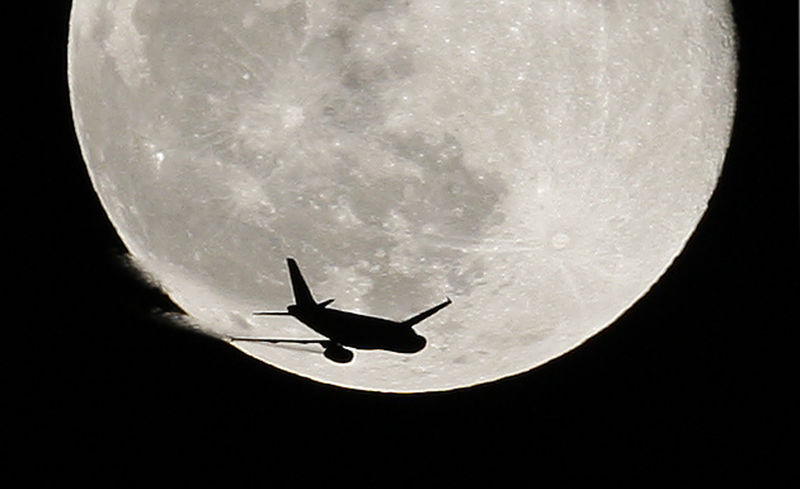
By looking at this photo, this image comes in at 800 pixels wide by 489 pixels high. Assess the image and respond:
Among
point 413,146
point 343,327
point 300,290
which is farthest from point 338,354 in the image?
point 413,146

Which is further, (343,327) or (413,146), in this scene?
(343,327)

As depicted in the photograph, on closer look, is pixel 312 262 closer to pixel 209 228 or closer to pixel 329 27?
pixel 209 228

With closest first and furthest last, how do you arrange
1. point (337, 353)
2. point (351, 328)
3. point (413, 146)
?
point (413, 146) → point (351, 328) → point (337, 353)

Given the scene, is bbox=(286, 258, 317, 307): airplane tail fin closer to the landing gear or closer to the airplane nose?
the landing gear

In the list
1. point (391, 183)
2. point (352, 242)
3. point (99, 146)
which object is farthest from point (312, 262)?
point (99, 146)

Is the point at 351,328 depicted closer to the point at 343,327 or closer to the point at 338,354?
the point at 343,327

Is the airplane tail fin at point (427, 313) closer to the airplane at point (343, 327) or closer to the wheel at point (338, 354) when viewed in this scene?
the airplane at point (343, 327)

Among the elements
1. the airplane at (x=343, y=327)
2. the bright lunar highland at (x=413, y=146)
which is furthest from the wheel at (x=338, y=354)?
the bright lunar highland at (x=413, y=146)
